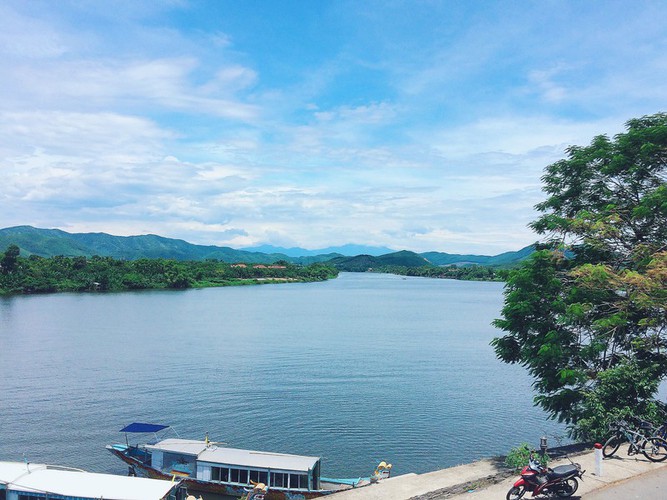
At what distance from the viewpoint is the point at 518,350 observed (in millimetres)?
18453

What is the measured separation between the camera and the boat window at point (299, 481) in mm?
17328

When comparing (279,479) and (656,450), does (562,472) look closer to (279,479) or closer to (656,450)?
(656,450)

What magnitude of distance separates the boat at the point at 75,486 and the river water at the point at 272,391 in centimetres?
638

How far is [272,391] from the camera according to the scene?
101 ft

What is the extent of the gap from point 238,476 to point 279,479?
1.52 metres

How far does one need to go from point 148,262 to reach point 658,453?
4857 inches

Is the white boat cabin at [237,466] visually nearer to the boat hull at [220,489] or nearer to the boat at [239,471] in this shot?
the boat at [239,471]

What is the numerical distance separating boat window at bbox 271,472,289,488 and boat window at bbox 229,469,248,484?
98 cm

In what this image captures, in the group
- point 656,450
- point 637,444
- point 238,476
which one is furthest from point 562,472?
point 238,476

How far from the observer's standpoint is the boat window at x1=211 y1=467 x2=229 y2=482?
1762 cm

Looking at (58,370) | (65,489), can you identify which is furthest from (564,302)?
(58,370)

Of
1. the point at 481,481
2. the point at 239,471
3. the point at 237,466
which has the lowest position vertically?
the point at 239,471

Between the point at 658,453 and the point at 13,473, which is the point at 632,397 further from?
the point at 13,473

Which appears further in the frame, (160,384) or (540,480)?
(160,384)
